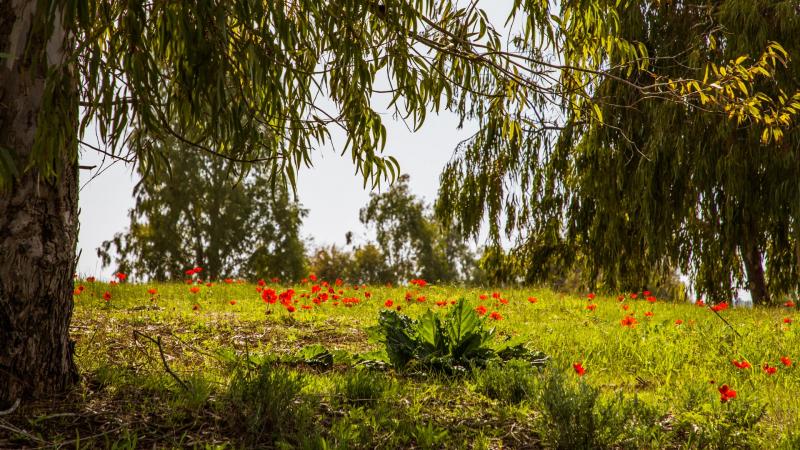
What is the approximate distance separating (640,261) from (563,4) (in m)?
6.42

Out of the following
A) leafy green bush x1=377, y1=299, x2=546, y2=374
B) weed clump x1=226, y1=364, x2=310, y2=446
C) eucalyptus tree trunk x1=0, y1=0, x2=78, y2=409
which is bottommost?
weed clump x1=226, y1=364, x2=310, y2=446

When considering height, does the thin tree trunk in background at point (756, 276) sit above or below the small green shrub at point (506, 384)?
above

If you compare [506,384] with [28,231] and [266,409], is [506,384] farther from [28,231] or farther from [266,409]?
[28,231]

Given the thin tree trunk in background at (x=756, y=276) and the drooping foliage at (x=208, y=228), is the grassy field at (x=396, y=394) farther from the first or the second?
the drooping foliage at (x=208, y=228)

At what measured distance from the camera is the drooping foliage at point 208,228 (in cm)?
2147

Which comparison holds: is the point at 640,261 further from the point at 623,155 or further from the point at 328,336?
the point at 328,336

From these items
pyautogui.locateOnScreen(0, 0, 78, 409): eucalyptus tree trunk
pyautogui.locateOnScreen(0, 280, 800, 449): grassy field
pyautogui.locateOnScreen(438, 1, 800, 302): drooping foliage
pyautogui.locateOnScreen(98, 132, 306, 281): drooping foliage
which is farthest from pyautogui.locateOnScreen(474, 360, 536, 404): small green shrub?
pyautogui.locateOnScreen(98, 132, 306, 281): drooping foliage

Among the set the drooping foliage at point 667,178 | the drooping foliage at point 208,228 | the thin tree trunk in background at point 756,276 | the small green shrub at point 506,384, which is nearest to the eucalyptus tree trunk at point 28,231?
the small green shrub at point 506,384

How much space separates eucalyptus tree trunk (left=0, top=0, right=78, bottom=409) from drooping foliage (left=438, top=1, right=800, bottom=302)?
200 inches

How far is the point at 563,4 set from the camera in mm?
4355

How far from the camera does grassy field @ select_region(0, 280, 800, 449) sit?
2.83 metres

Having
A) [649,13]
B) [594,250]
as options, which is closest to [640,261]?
[594,250]

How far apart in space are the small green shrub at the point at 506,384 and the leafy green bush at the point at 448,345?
294 millimetres

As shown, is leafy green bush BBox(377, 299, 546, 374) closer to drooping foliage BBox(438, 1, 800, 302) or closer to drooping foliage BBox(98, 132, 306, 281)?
drooping foliage BBox(438, 1, 800, 302)
